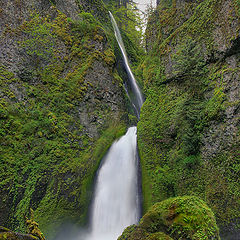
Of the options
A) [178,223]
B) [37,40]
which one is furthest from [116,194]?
[37,40]

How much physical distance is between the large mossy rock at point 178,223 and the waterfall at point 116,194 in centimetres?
305

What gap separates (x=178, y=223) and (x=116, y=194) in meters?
4.41

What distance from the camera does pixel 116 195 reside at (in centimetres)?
784

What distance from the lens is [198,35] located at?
316 inches

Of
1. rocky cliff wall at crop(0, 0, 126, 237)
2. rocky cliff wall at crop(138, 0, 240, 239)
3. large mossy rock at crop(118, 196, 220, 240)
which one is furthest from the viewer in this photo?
rocky cliff wall at crop(0, 0, 126, 237)

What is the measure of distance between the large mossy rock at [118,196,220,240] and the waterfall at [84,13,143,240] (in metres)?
3.05

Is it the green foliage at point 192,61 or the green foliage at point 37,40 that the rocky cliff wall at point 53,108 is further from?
the green foliage at point 192,61

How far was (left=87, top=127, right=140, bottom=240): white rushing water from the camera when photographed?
23.4ft

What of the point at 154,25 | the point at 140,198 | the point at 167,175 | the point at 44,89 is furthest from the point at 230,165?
the point at 154,25

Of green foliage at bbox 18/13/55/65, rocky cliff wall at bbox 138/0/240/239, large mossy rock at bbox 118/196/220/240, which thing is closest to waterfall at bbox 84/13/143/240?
rocky cliff wall at bbox 138/0/240/239

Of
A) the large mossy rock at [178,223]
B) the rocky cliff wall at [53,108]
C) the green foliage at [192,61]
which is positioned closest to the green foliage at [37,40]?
the rocky cliff wall at [53,108]

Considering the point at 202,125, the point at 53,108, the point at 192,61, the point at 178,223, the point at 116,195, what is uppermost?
the point at 192,61

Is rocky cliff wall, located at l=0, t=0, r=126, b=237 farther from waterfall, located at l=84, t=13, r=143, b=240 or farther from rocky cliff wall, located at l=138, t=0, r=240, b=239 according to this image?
rocky cliff wall, located at l=138, t=0, r=240, b=239

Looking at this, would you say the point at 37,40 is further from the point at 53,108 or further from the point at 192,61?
the point at 192,61
